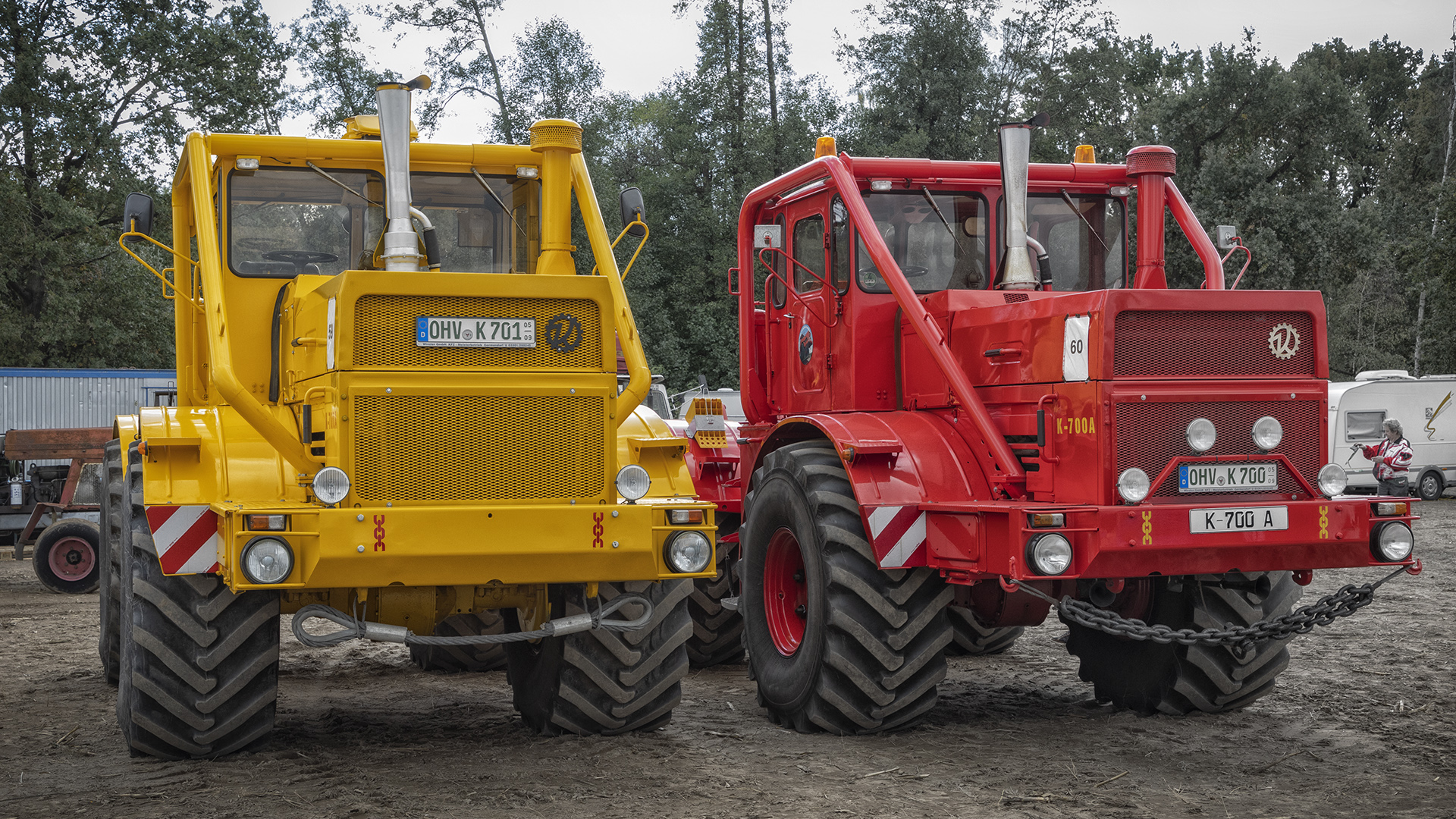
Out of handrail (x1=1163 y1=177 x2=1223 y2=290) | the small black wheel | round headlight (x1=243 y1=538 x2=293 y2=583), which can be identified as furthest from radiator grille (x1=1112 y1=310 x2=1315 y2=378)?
the small black wheel

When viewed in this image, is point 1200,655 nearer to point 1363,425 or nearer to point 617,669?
point 617,669

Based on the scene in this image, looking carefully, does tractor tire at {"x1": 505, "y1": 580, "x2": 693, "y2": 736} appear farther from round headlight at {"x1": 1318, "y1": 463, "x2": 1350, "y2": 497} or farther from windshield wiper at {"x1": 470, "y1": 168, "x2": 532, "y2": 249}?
round headlight at {"x1": 1318, "y1": 463, "x2": 1350, "y2": 497}

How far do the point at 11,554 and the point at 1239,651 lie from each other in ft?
63.6

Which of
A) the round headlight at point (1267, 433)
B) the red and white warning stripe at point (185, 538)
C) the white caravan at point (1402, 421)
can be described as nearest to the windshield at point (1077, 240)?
the round headlight at point (1267, 433)

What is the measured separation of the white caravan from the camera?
26406 millimetres

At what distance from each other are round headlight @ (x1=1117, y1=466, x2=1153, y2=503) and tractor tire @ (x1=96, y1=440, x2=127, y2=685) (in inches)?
207

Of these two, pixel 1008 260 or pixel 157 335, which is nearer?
pixel 1008 260

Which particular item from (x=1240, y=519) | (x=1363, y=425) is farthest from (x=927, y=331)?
(x=1363, y=425)

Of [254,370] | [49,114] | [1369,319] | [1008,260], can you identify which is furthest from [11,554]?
[1369,319]

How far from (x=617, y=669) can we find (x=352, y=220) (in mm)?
2812

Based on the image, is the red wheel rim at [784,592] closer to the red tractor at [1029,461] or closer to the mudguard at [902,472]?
the red tractor at [1029,461]

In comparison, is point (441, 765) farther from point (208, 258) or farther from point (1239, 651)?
point (1239, 651)

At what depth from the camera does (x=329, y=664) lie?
9.63 m

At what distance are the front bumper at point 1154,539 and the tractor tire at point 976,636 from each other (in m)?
3.45
